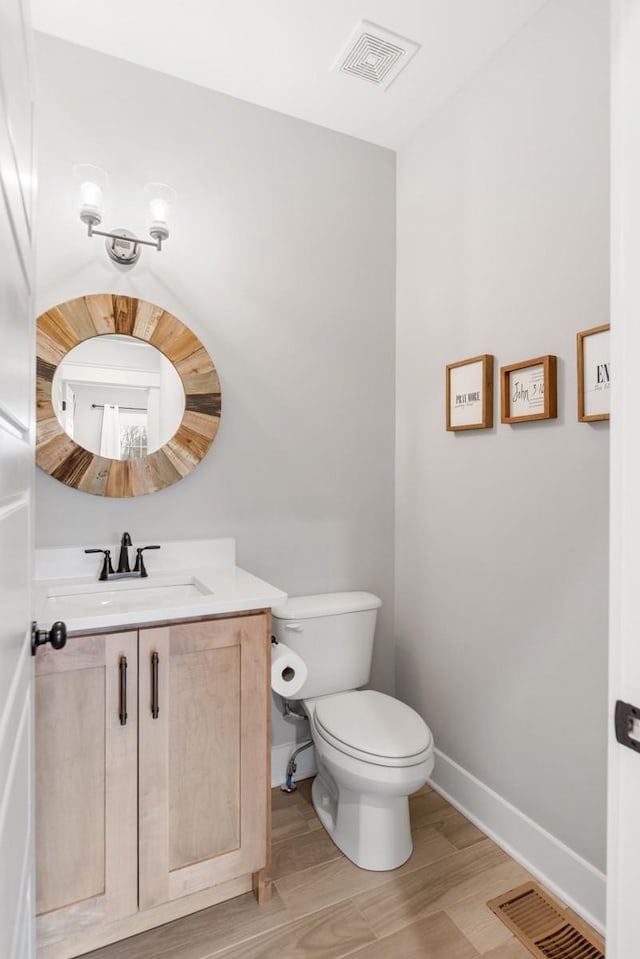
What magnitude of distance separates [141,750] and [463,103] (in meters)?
2.42

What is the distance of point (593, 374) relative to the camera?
4.86ft

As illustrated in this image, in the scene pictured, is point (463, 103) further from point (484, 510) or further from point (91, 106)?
point (484, 510)

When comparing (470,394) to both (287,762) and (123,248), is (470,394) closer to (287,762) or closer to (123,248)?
(123,248)

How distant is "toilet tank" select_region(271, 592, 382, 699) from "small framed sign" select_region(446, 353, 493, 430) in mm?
796

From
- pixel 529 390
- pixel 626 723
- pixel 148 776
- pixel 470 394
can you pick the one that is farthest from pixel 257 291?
pixel 626 723

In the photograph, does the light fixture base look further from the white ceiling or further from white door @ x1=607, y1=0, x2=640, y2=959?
white door @ x1=607, y1=0, x2=640, y2=959

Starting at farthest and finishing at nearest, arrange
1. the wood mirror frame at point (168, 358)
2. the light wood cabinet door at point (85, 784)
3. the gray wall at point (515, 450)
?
the wood mirror frame at point (168, 358) < the gray wall at point (515, 450) < the light wood cabinet door at point (85, 784)

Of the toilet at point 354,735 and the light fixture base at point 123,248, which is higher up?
the light fixture base at point 123,248

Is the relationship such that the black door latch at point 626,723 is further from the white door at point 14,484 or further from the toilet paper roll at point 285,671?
the toilet paper roll at point 285,671

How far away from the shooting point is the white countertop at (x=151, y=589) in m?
1.37

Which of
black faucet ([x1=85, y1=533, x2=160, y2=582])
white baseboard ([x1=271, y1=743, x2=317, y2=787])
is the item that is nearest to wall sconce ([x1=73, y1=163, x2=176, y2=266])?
black faucet ([x1=85, y1=533, x2=160, y2=582])

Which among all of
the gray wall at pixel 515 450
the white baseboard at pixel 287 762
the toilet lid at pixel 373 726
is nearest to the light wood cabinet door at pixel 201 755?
the toilet lid at pixel 373 726

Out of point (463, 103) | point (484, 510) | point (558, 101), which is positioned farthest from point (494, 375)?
point (463, 103)

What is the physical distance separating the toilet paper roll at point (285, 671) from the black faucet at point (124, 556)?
1.87ft
